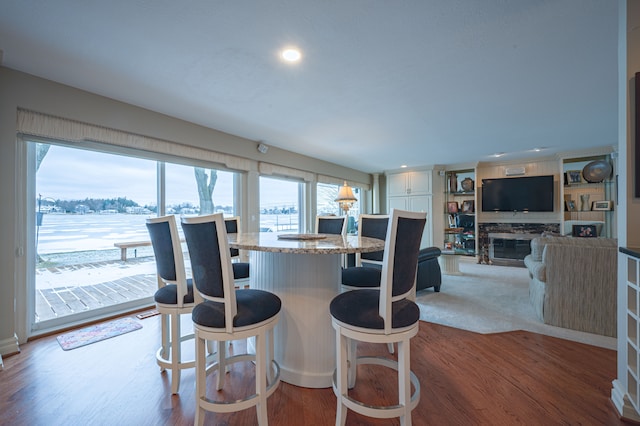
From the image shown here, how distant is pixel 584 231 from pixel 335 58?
5.96 meters

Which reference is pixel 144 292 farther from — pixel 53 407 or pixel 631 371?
pixel 631 371

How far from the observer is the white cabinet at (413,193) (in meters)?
6.51

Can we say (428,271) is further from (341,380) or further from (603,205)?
(603,205)

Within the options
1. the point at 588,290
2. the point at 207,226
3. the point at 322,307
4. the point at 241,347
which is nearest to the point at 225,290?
the point at 207,226

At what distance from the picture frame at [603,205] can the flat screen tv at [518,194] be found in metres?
0.63

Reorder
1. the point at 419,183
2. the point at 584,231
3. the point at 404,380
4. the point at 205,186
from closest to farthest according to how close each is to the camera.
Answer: the point at 404,380
the point at 205,186
the point at 584,231
the point at 419,183

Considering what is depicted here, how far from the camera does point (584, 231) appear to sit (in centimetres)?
506

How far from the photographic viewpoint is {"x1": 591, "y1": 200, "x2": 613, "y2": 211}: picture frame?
4.85 m

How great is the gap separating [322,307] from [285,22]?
1.78 m

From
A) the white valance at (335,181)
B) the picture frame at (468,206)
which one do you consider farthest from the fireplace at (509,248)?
the white valance at (335,181)

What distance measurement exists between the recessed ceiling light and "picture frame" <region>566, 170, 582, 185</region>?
606cm

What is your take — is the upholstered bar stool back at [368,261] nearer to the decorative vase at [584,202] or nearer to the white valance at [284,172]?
the white valance at [284,172]

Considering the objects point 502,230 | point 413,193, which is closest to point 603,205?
point 502,230

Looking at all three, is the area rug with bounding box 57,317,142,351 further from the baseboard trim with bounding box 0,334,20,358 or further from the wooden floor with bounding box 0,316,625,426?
the baseboard trim with bounding box 0,334,20,358
